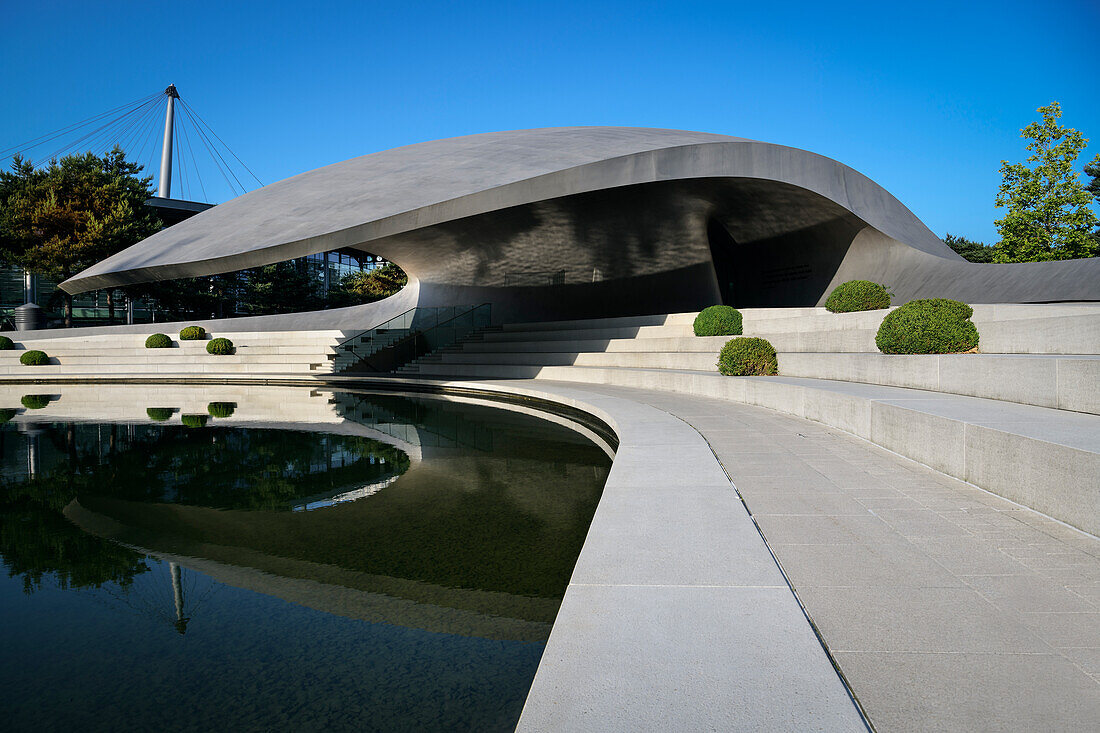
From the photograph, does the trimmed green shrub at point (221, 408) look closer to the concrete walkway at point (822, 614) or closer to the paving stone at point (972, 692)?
the concrete walkway at point (822, 614)

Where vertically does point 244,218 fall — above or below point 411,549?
above

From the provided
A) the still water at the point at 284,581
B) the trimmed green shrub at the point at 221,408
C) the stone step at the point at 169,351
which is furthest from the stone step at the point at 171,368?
the still water at the point at 284,581

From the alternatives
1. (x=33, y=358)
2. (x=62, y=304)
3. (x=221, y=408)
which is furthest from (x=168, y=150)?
(x=221, y=408)

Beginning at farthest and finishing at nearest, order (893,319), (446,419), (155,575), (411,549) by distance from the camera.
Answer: (446,419) → (893,319) → (411,549) → (155,575)

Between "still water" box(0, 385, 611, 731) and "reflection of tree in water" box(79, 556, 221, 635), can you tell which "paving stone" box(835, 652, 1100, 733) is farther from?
"reflection of tree in water" box(79, 556, 221, 635)

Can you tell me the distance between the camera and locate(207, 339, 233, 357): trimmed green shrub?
2305cm

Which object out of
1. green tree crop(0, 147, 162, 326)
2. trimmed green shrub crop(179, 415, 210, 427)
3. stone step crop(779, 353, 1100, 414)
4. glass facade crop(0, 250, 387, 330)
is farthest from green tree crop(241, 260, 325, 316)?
stone step crop(779, 353, 1100, 414)

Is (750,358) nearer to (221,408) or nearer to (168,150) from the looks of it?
(221,408)

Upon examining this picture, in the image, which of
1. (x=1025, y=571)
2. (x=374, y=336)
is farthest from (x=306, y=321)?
(x=1025, y=571)

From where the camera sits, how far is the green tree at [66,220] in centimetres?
2855

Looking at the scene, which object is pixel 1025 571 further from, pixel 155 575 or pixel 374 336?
pixel 374 336

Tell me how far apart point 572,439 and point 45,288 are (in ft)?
144

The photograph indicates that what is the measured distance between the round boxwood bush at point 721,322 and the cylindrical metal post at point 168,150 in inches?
2274

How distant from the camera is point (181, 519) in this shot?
15.5 feet
